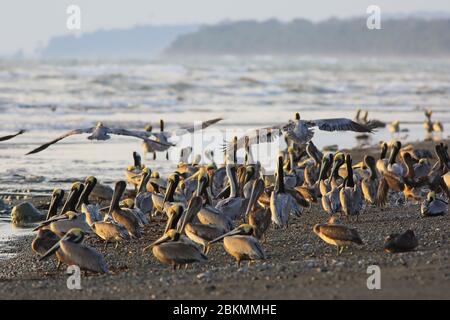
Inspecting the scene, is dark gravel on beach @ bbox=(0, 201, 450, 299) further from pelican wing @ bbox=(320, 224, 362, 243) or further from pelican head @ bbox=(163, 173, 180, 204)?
pelican head @ bbox=(163, 173, 180, 204)

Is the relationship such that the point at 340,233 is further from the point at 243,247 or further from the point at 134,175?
the point at 134,175

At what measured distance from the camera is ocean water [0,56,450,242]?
16.7 metres

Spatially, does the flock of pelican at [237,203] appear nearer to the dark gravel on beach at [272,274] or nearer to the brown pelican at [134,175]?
the brown pelican at [134,175]

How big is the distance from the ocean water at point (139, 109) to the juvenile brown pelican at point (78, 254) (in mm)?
5456

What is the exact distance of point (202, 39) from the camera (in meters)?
190

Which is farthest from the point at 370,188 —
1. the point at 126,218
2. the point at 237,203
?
the point at 126,218

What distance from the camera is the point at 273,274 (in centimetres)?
756

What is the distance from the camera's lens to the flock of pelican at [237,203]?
8594mm

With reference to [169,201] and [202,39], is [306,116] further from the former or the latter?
[202,39]

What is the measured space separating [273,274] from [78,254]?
5.65 feet

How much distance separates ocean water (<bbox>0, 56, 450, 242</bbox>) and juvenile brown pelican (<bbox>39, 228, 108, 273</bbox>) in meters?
5.46

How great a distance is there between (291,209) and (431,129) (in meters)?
12.1

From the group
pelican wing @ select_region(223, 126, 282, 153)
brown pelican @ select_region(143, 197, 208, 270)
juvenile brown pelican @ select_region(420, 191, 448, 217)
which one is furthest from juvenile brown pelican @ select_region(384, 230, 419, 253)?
pelican wing @ select_region(223, 126, 282, 153)
